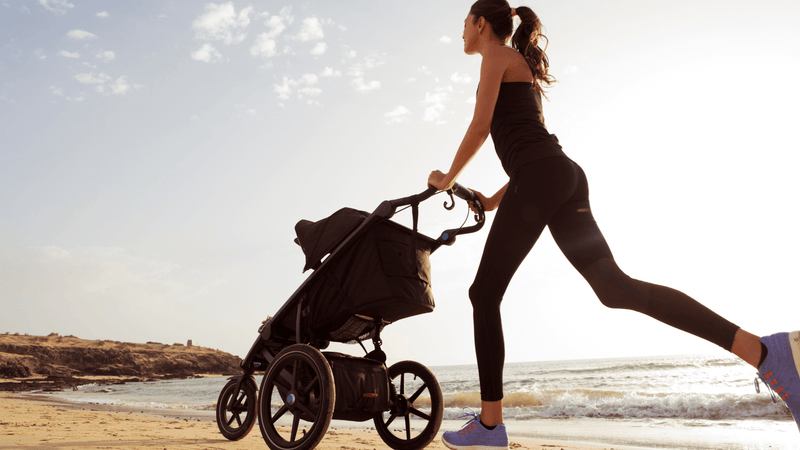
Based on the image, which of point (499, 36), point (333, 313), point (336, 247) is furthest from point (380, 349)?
point (499, 36)

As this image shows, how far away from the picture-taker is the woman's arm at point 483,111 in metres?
1.93

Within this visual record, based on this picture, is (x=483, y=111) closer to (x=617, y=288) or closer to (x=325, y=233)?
(x=617, y=288)

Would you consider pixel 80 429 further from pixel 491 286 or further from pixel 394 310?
pixel 491 286

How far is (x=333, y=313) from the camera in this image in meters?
2.49

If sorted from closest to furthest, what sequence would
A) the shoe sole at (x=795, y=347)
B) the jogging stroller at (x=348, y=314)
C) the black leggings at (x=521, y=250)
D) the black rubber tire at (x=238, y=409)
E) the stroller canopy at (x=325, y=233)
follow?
1. the shoe sole at (x=795, y=347)
2. the black leggings at (x=521, y=250)
3. the jogging stroller at (x=348, y=314)
4. the stroller canopy at (x=325, y=233)
5. the black rubber tire at (x=238, y=409)

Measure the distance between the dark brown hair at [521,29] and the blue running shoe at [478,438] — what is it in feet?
4.97

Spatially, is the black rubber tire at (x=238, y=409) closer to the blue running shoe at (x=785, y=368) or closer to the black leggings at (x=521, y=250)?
the black leggings at (x=521, y=250)

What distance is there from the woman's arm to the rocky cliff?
38.8m

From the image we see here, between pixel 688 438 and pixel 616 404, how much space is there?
4.38 metres

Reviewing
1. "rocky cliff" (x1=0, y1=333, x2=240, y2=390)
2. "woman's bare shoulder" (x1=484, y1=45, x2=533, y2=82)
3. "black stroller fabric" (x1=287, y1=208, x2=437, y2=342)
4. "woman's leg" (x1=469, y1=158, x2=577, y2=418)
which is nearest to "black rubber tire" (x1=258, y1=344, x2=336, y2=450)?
"black stroller fabric" (x1=287, y1=208, x2=437, y2=342)

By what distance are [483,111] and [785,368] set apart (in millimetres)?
1359

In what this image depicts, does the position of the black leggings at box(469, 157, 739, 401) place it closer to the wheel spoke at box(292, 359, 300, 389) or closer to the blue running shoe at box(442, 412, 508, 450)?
the blue running shoe at box(442, 412, 508, 450)

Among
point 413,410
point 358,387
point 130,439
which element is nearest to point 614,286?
point 358,387

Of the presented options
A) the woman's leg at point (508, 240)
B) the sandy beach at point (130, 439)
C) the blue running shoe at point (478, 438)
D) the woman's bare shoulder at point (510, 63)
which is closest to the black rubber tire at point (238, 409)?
the sandy beach at point (130, 439)
